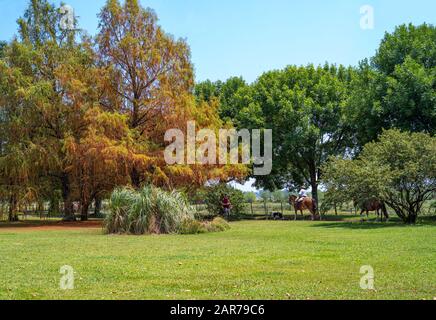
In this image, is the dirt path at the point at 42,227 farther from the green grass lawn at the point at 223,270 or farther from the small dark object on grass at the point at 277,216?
the small dark object on grass at the point at 277,216

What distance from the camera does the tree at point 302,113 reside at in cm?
3925

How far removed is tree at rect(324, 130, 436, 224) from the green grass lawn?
8.32 metres

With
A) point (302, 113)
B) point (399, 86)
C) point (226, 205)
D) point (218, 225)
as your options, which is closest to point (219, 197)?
point (226, 205)

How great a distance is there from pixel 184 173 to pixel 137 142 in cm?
371

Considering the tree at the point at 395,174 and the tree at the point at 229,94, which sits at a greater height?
the tree at the point at 229,94

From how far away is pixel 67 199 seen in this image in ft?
116

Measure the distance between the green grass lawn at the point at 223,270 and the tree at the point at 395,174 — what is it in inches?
327

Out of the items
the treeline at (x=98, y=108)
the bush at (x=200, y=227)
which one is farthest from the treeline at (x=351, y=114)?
the bush at (x=200, y=227)

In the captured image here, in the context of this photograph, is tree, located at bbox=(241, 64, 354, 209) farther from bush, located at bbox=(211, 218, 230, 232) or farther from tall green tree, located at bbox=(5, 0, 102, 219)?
bush, located at bbox=(211, 218, 230, 232)

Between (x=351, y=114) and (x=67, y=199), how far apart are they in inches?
804

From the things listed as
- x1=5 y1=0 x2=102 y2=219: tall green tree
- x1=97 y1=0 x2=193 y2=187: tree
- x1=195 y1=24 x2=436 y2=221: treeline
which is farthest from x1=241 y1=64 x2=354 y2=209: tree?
x1=5 y1=0 x2=102 y2=219: tall green tree

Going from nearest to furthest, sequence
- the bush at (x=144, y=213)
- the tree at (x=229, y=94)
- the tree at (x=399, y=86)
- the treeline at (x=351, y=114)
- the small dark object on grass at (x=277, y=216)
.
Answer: the bush at (x=144, y=213) → the treeline at (x=351, y=114) → the tree at (x=399, y=86) → the small dark object on grass at (x=277, y=216) → the tree at (x=229, y=94)

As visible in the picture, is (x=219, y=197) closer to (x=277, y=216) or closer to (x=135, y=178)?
(x=277, y=216)

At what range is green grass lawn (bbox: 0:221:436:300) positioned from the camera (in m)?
7.62
